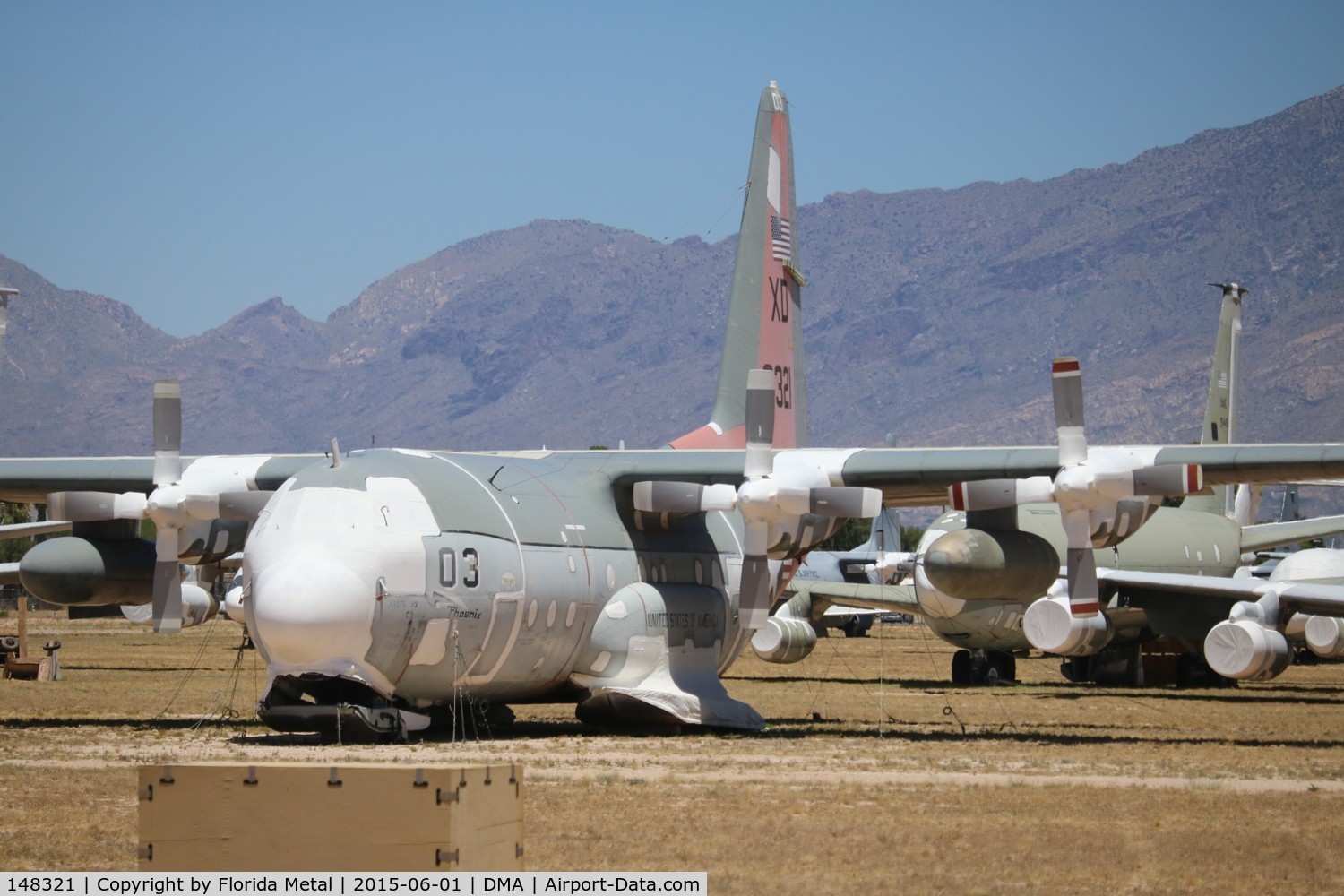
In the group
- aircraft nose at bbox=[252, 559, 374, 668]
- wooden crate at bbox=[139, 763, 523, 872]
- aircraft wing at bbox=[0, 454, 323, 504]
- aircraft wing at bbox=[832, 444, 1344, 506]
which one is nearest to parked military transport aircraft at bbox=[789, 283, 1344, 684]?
aircraft wing at bbox=[832, 444, 1344, 506]

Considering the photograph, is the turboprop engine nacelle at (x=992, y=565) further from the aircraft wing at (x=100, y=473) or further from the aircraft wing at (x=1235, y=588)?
the aircraft wing at (x=1235, y=588)

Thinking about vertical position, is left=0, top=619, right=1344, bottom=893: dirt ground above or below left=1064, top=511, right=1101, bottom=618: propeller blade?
below

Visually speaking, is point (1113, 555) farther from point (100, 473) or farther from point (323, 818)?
point (323, 818)

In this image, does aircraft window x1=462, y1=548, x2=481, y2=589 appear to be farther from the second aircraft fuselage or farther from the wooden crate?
the second aircraft fuselage

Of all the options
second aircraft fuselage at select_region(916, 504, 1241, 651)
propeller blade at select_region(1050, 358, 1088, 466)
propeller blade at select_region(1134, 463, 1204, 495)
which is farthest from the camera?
second aircraft fuselage at select_region(916, 504, 1241, 651)

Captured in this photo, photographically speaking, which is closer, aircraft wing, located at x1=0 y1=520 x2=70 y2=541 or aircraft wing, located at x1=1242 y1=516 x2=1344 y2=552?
aircraft wing, located at x1=1242 y1=516 x2=1344 y2=552

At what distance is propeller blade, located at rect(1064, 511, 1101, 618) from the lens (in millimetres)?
20375

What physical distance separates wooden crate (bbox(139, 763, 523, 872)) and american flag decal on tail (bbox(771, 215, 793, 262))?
63.3ft

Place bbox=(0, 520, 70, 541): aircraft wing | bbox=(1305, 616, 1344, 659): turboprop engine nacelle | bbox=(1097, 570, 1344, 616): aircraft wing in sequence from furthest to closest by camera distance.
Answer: bbox=(0, 520, 70, 541): aircraft wing, bbox=(1305, 616, 1344, 659): turboprop engine nacelle, bbox=(1097, 570, 1344, 616): aircraft wing

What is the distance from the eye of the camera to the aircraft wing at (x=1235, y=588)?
1154 inches

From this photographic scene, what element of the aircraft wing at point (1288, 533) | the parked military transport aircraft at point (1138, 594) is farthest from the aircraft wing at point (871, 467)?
the aircraft wing at point (1288, 533)

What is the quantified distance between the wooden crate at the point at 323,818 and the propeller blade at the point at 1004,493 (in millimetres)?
12523

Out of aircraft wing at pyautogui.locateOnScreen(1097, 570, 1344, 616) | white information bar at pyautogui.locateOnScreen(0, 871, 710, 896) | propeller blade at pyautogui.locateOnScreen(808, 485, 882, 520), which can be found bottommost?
white information bar at pyautogui.locateOnScreen(0, 871, 710, 896)

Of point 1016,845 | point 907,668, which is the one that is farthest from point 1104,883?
point 907,668
